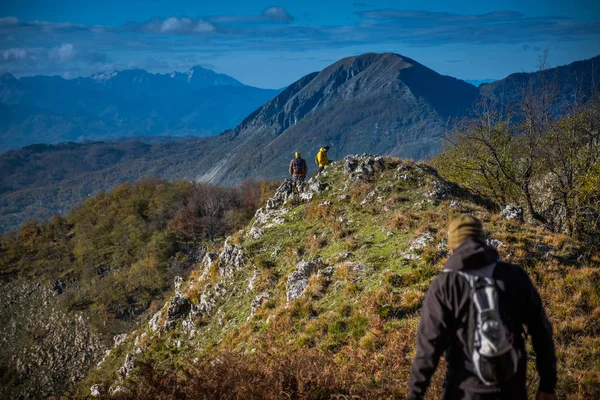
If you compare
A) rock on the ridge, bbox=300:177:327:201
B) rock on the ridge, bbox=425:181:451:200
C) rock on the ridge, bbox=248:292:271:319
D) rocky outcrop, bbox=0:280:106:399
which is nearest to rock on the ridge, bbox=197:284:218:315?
rock on the ridge, bbox=248:292:271:319

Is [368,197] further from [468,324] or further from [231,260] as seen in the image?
[468,324]

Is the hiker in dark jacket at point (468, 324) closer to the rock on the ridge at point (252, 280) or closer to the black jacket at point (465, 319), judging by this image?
the black jacket at point (465, 319)

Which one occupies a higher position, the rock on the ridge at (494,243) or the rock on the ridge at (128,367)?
the rock on the ridge at (494,243)

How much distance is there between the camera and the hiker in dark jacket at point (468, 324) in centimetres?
425

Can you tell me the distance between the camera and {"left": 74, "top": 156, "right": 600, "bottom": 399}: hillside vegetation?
7836 millimetres

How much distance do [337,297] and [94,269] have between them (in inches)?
3006

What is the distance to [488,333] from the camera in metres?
4.17

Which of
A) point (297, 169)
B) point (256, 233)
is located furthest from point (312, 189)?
point (256, 233)

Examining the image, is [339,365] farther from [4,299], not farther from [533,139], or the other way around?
[4,299]

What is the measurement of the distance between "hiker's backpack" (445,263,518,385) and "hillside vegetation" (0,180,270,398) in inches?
1827

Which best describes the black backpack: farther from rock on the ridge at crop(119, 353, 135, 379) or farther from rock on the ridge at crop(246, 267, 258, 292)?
rock on the ridge at crop(119, 353, 135, 379)

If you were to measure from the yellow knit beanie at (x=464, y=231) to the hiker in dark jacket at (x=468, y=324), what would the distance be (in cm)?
1

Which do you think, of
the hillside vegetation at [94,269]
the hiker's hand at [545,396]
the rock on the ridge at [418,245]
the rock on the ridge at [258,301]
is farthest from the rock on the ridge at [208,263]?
the hillside vegetation at [94,269]

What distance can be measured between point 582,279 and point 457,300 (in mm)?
8957
